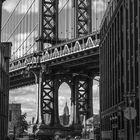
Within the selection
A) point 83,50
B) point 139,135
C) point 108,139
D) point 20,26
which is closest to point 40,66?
point 83,50

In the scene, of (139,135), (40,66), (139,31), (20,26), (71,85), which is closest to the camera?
(139,135)

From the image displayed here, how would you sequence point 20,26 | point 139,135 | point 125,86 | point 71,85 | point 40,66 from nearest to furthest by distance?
point 139,135, point 125,86, point 40,66, point 71,85, point 20,26

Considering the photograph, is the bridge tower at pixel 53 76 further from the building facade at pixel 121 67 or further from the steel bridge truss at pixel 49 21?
the building facade at pixel 121 67

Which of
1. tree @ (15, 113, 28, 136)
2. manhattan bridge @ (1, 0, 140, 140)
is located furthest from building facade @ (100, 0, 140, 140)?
tree @ (15, 113, 28, 136)

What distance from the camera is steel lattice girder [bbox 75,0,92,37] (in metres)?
113

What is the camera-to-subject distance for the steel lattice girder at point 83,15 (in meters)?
113

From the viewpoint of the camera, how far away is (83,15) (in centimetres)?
11475

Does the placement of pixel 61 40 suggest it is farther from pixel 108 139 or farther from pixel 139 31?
pixel 139 31

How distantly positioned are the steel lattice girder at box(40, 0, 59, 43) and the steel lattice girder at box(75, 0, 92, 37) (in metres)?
5.23

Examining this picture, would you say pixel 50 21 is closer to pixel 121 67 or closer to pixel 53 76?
pixel 53 76

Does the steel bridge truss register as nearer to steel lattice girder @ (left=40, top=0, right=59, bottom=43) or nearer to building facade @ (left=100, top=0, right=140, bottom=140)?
steel lattice girder @ (left=40, top=0, right=59, bottom=43)

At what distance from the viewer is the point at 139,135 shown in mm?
40281

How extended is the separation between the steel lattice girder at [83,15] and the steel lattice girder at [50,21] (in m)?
5.23

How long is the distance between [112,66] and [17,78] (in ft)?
222
